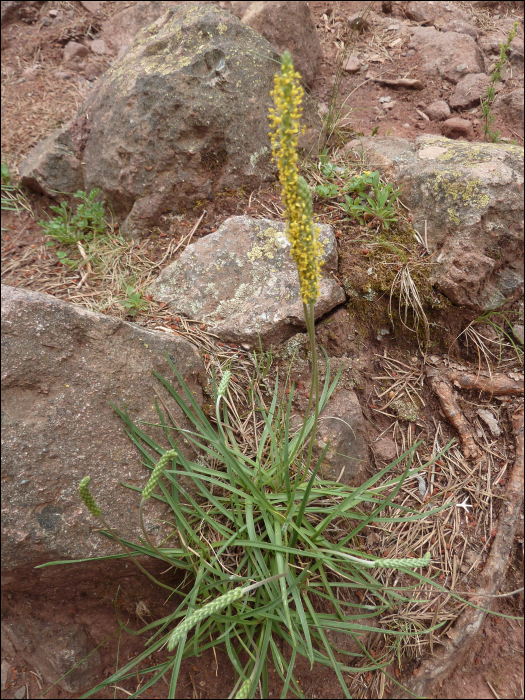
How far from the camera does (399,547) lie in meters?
2.29

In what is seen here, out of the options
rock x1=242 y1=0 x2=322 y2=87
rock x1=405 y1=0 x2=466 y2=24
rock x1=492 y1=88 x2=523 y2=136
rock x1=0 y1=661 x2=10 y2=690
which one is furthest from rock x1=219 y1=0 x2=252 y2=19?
rock x1=0 y1=661 x2=10 y2=690

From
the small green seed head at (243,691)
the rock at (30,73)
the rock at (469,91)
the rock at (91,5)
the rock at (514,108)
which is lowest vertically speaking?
the small green seed head at (243,691)

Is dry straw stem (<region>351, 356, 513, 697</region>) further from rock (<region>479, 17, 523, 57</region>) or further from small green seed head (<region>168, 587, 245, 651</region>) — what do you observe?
rock (<region>479, 17, 523, 57</region>)

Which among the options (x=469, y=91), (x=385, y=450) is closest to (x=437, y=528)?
(x=385, y=450)

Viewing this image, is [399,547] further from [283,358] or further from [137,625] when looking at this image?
[137,625]

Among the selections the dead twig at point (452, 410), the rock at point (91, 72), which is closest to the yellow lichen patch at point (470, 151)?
the dead twig at point (452, 410)

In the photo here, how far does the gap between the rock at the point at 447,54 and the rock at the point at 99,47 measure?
293 cm

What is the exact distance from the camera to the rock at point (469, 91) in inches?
131

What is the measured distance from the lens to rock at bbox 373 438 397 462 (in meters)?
2.47

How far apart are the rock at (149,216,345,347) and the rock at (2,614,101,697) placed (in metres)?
1.70

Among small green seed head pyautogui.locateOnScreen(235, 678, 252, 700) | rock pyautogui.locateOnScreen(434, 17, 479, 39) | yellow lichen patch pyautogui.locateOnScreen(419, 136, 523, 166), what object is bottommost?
small green seed head pyautogui.locateOnScreen(235, 678, 252, 700)

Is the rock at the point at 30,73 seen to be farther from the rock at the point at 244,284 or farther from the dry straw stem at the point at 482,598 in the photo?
the dry straw stem at the point at 482,598

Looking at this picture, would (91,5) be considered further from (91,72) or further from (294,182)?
(294,182)

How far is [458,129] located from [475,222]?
1.09m
